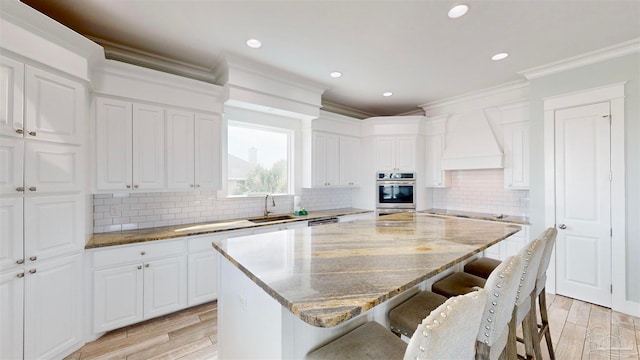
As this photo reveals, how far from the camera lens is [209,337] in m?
2.33

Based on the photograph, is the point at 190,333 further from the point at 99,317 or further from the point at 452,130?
the point at 452,130

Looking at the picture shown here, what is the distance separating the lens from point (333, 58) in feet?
9.65

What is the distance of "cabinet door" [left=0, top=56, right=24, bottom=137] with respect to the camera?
168 cm

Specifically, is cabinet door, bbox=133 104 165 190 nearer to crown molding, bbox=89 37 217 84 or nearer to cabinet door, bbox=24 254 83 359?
crown molding, bbox=89 37 217 84

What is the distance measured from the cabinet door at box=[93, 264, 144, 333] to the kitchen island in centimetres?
116

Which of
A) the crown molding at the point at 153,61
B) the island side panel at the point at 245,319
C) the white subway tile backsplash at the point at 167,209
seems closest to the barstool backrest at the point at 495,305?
the island side panel at the point at 245,319

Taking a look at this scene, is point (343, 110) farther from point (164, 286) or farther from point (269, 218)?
point (164, 286)

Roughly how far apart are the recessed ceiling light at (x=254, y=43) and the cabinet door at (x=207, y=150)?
3.15 feet

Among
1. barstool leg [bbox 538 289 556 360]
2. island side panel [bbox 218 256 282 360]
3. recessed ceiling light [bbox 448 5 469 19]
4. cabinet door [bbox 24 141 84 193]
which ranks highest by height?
recessed ceiling light [bbox 448 5 469 19]

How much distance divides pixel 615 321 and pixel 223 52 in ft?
15.7

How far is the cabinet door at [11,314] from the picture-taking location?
1.69m

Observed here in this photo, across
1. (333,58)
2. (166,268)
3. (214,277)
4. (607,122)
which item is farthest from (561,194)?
(166,268)

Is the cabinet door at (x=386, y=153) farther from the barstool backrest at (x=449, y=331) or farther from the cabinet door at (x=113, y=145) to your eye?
the barstool backrest at (x=449, y=331)

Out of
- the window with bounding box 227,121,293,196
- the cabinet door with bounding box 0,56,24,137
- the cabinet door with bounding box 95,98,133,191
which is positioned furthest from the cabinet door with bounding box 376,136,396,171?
the cabinet door with bounding box 0,56,24,137
